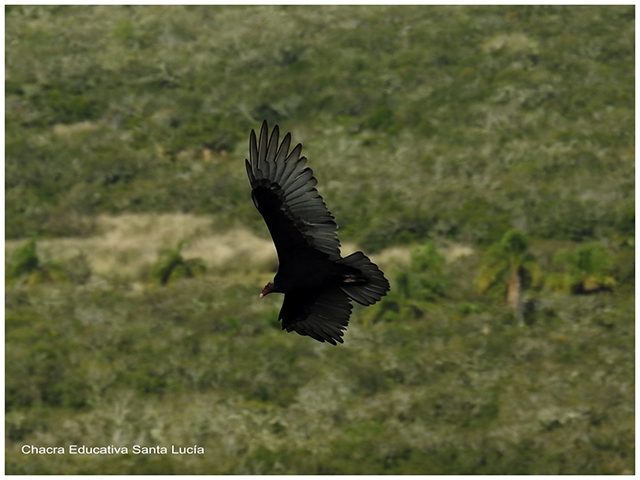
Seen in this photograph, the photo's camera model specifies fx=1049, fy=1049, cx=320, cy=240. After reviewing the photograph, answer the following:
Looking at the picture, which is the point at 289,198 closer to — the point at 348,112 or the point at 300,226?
the point at 300,226

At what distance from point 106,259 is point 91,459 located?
10394mm

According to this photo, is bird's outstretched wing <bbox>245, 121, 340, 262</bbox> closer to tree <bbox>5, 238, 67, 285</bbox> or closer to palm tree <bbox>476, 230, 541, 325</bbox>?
palm tree <bbox>476, 230, 541, 325</bbox>

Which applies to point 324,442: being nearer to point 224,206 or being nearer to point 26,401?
point 26,401

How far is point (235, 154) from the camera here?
1421 inches

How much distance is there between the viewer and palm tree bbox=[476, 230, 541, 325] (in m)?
27.4

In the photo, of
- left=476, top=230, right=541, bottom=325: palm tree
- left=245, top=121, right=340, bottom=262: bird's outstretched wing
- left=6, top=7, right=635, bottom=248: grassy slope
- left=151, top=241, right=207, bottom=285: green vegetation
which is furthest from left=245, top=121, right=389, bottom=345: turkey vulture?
left=6, top=7, right=635, bottom=248: grassy slope

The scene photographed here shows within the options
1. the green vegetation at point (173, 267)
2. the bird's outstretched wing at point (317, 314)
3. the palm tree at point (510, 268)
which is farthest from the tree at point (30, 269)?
the bird's outstretched wing at point (317, 314)

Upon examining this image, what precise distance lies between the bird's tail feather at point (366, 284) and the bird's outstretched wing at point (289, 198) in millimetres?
204

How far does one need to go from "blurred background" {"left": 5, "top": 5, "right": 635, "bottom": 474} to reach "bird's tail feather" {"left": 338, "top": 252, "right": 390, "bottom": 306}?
40.3 feet

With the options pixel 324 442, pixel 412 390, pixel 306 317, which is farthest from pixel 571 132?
pixel 306 317

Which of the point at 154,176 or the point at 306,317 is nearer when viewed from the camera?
the point at 306,317

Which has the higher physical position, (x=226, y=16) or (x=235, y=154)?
(x=226, y=16)

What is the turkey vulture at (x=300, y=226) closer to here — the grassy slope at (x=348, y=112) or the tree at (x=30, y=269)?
the grassy slope at (x=348, y=112)

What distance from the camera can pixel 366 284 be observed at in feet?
29.3
